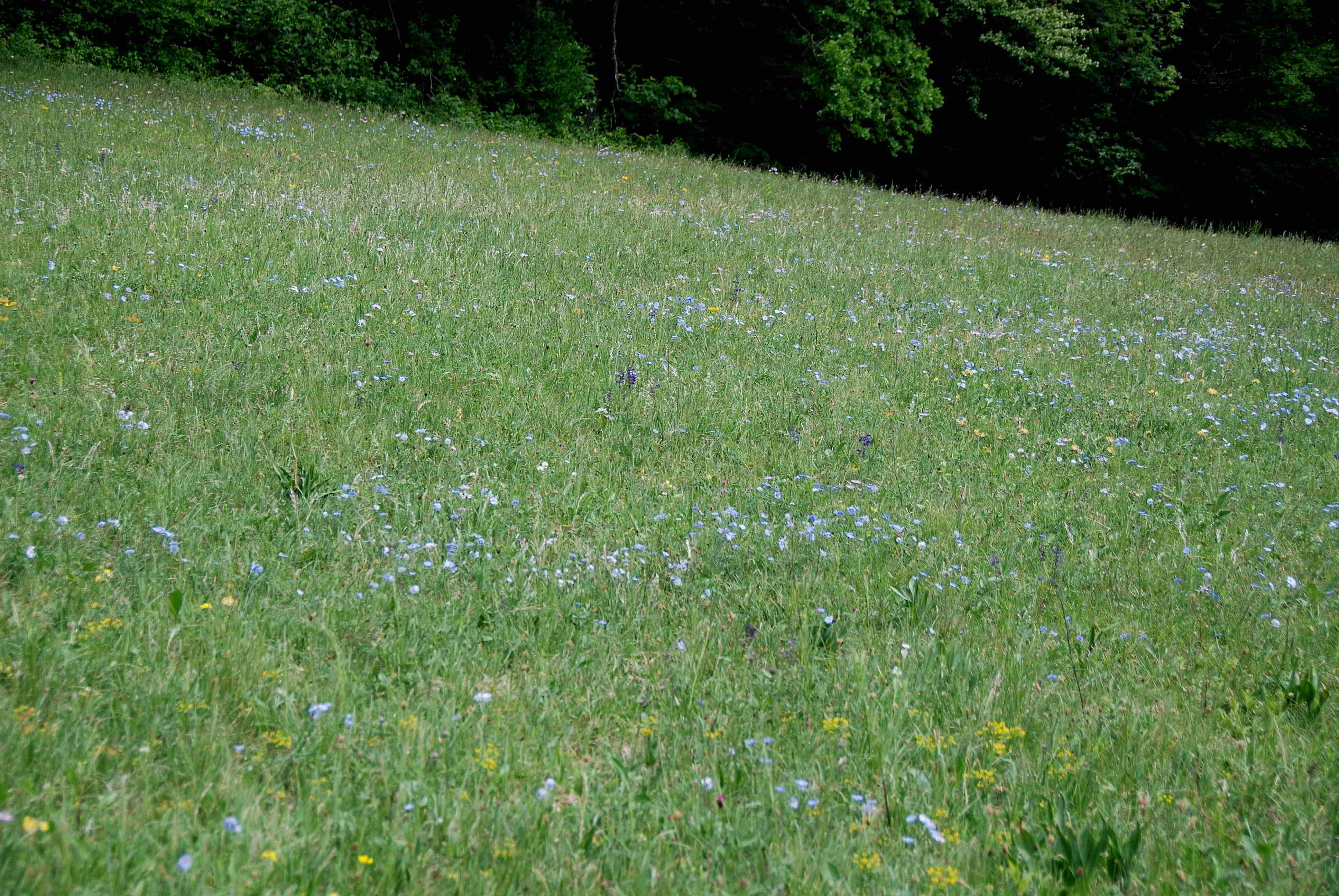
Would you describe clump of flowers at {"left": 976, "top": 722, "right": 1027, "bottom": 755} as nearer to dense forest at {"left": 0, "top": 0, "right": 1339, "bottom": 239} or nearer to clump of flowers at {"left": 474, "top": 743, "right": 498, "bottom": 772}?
clump of flowers at {"left": 474, "top": 743, "right": 498, "bottom": 772}

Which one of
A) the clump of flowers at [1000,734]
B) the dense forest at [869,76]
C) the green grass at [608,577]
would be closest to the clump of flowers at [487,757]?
the green grass at [608,577]

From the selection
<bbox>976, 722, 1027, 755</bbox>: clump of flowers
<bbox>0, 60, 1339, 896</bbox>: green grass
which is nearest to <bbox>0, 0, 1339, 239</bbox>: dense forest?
<bbox>0, 60, 1339, 896</bbox>: green grass

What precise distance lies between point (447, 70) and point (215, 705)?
21079mm

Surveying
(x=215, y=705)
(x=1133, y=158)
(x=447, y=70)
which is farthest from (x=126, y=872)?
(x=1133, y=158)

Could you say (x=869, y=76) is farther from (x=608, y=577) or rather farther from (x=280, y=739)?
(x=280, y=739)

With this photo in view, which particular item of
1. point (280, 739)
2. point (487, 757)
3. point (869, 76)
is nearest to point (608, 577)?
point (487, 757)

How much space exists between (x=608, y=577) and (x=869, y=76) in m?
20.0

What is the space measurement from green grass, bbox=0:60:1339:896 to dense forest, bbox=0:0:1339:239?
12.8 meters

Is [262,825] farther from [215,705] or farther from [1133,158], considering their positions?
[1133,158]

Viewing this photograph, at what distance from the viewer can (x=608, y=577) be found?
3779 millimetres

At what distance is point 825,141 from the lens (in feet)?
86.9

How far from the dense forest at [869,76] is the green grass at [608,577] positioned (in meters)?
12.8

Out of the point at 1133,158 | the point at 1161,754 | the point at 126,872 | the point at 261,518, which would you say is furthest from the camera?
the point at 1133,158

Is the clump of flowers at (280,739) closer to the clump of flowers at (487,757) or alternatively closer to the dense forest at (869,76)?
the clump of flowers at (487,757)
